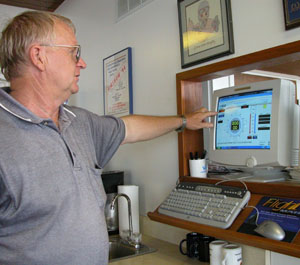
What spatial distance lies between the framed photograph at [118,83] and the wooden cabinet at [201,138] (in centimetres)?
57

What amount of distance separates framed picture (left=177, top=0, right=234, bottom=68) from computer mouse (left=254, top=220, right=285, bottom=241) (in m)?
0.78

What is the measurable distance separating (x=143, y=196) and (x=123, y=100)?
0.66 meters

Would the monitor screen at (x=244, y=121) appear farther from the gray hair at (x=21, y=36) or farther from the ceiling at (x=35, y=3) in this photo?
the ceiling at (x=35, y=3)

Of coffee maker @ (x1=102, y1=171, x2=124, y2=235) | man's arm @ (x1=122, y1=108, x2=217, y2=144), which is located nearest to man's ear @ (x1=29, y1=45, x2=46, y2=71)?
man's arm @ (x1=122, y1=108, x2=217, y2=144)

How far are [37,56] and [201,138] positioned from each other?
0.97 meters

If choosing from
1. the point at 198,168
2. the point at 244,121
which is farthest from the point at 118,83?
the point at 244,121

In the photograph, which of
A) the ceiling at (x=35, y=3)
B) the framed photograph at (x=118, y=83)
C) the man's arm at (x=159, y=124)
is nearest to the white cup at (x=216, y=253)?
the man's arm at (x=159, y=124)

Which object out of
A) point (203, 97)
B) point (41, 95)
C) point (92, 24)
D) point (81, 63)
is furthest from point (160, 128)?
point (92, 24)

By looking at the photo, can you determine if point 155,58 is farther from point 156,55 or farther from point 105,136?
point 105,136

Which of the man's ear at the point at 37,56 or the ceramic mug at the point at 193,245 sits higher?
the man's ear at the point at 37,56

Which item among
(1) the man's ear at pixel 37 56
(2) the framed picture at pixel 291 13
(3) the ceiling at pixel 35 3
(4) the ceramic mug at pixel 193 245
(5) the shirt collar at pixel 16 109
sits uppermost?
(3) the ceiling at pixel 35 3

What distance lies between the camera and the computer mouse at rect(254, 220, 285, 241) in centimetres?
112

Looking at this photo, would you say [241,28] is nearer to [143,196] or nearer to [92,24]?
[143,196]

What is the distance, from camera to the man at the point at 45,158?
1.11 metres
